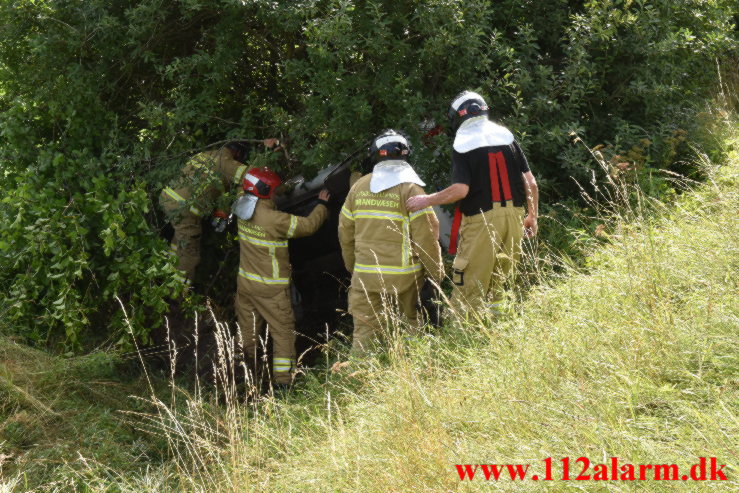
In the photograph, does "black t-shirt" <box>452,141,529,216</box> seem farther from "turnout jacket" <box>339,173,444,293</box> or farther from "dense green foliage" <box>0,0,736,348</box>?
"dense green foliage" <box>0,0,736,348</box>

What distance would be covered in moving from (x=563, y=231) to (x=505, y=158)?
135cm

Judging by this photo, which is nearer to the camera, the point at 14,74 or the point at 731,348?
the point at 731,348

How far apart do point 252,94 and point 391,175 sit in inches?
72.6

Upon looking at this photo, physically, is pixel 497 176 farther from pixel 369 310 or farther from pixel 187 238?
pixel 187 238

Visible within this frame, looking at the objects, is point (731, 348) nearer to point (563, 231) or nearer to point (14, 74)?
point (563, 231)

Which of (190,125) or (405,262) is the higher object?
(190,125)

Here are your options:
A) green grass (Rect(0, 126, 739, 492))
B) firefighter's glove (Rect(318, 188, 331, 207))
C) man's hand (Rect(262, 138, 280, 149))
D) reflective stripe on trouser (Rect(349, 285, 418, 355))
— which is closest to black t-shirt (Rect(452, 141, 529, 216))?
green grass (Rect(0, 126, 739, 492))

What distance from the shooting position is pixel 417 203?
5.88 m

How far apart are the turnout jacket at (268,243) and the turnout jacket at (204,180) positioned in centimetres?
36

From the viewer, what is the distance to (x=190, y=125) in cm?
736

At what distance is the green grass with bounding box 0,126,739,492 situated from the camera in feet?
10.0

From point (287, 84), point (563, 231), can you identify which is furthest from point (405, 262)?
point (287, 84)

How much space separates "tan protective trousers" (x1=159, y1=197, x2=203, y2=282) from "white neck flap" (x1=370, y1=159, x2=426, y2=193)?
218 centimetres

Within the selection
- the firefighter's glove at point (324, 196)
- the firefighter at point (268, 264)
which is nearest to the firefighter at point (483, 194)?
the firefighter's glove at point (324, 196)
